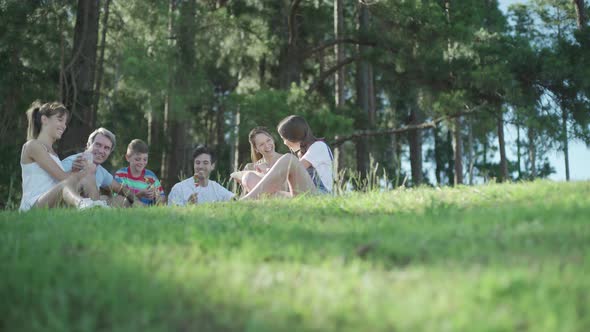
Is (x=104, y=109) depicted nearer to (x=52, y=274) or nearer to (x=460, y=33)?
(x=460, y=33)

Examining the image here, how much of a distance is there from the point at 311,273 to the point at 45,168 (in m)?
4.12

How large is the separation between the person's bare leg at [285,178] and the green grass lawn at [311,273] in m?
1.96

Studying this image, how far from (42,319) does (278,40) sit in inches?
563

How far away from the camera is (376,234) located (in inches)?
117

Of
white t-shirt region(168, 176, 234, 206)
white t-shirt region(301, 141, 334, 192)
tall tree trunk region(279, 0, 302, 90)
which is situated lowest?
white t-shirt region(168, 176, 234, 206)

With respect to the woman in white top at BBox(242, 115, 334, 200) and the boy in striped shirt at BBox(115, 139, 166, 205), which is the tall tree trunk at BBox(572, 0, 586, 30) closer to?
the woman in white top at BBox(242, 115, 334, 200)

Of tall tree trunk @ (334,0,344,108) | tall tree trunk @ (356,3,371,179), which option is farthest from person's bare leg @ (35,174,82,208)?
tall tree trunk @ (334,0,344,108)

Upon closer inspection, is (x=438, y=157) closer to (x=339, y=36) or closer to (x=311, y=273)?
(x=339, y=36)

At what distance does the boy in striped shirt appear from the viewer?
662 centimetres

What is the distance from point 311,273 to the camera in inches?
92.3

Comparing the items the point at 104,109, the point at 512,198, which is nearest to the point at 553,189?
the point at 512,198

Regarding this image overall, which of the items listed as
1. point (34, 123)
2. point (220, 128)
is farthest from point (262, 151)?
point (220, 128)

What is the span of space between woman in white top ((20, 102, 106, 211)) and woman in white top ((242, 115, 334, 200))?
1629 mm

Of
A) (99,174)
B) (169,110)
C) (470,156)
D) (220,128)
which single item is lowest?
(99,174)
